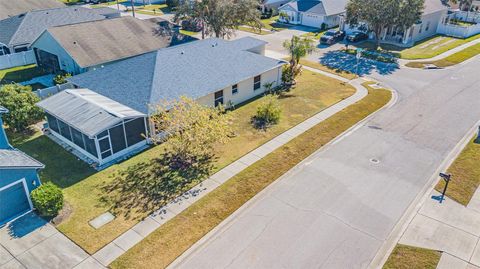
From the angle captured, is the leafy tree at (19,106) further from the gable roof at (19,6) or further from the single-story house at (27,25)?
the gable roof at (19,6)

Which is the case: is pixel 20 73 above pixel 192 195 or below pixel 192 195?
above

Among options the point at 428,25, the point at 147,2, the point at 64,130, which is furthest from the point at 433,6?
the point at 147,2

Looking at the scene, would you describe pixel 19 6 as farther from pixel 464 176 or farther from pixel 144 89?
pixel 464 176

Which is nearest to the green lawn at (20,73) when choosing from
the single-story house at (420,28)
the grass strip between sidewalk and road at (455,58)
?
the grass strip between sidewalk and road at (455,58)

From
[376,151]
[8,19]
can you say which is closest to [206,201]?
[376,151]

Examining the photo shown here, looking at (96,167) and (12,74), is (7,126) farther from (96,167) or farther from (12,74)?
(12,74)

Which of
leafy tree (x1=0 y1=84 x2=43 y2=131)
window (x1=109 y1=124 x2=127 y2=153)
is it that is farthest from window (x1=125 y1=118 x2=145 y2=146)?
leafy tree (x1=0 y1=84 x2=43 y2=131)
